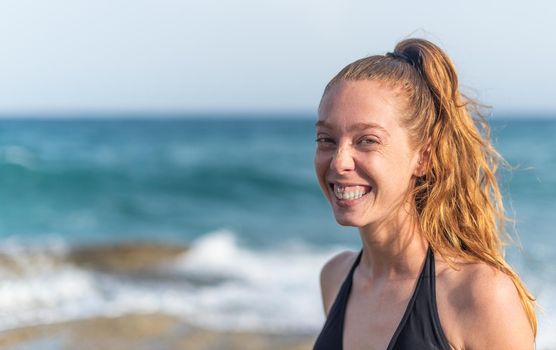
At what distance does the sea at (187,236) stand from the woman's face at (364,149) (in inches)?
28.5

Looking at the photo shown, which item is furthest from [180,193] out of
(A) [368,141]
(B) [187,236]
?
(A) [368,141]

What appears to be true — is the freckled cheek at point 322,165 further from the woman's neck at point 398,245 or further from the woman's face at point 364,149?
the woman's neck at point 398,245

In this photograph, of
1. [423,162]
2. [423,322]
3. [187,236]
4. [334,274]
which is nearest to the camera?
[423,322]

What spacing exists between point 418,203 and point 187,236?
531 inches

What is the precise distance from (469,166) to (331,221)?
14.1 meters

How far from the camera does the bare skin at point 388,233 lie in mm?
2381

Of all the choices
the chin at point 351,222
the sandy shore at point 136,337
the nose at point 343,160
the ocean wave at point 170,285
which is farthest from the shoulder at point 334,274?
the ocean wave at point 170,285

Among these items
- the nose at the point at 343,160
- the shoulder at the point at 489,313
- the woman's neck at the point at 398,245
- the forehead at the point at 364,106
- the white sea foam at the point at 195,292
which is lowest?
the shoulder at the point at 489,313

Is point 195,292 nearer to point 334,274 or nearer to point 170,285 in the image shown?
point 170,285

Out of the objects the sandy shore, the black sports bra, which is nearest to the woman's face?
the black sports bra

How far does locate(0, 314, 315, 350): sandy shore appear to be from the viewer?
20.9 ft

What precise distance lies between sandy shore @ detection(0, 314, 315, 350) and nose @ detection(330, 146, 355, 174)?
A: 435cm

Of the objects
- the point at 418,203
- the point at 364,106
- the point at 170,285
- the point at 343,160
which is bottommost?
the point at 418,203

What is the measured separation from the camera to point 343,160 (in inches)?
101
